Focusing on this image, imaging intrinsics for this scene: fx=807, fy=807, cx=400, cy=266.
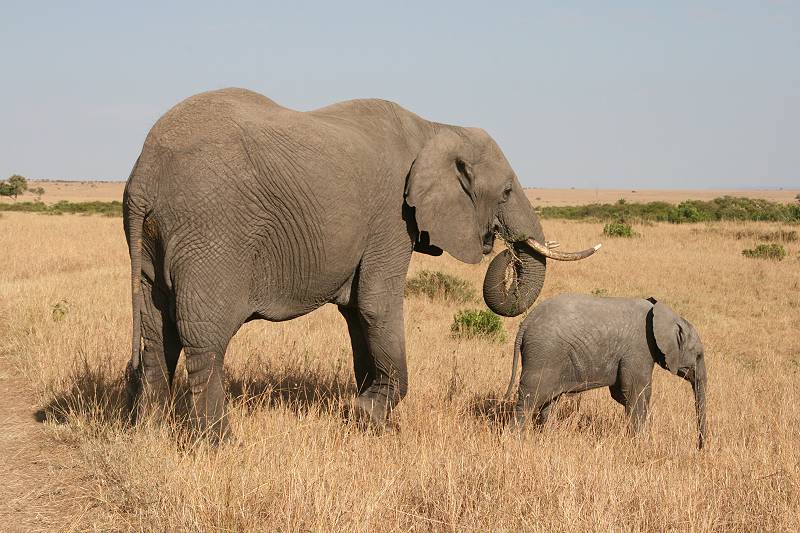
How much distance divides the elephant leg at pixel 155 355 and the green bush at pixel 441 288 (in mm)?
8108

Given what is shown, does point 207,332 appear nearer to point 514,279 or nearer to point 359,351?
point 359,351

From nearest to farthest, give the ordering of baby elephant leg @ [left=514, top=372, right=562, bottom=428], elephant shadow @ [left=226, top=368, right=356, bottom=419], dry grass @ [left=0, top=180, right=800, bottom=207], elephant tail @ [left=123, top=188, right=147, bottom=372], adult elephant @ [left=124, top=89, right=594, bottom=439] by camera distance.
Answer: adult elephant @ [left=124, top=89, right=594, bottom=439] < elephant tail @ [left=123, top=188, right=147, bottom=372] < baby elephant leg @ [left=514, top=372, right=562, bottom=428] < elephant shadow @ [left=226, top=368, right=356, bottom=419] < dry grass @ [left=0, top=180, right=800, bottom=207]

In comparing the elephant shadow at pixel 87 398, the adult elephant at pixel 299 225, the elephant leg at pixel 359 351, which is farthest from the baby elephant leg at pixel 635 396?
the elephant shadow at pixel 87 398

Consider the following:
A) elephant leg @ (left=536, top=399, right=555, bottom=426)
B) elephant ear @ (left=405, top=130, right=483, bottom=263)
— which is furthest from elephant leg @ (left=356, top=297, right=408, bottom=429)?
elephant leg @ (left=536, top=399, right=555, bottom=426)

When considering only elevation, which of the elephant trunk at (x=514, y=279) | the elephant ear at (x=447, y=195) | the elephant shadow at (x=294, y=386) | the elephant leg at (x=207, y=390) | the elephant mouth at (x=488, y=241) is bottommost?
the elephant shadow at (x=294, y=386)

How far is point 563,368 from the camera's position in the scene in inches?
262

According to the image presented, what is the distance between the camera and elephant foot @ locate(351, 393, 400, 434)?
621 cm

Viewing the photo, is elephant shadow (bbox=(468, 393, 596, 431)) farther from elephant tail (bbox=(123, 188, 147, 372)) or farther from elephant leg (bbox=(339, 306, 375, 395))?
elephant tail (bbox=(123, 188, 147, 372))

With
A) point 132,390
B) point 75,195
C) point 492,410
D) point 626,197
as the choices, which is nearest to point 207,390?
point 132,390

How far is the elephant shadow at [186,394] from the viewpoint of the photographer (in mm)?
6430

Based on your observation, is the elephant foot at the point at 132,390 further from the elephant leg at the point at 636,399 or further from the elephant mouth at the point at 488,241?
the elephant leg at the point at 636,399

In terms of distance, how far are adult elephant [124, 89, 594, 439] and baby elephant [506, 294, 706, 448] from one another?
0.34 meters

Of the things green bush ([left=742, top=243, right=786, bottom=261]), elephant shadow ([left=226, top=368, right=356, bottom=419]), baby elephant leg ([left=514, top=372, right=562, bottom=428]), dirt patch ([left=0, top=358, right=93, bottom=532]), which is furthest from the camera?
green bush ([left=742, top=243, right=786, bottom=261])

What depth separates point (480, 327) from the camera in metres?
10.8
